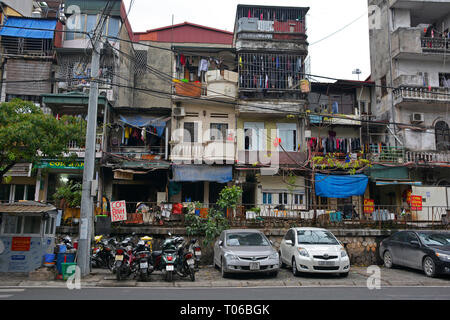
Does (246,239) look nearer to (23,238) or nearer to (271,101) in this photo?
(23,238)

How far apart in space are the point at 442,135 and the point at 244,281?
65.7 feet

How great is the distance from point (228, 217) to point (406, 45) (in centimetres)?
1727

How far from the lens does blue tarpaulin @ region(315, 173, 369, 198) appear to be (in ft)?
70.4

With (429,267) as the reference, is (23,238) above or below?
above

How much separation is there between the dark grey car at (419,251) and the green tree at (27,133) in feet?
42.6

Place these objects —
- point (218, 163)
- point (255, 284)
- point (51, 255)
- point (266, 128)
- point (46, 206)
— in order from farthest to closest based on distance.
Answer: point (266, 128), point (218, 163), point (46, 206), point (51, 255), point (255, 284)

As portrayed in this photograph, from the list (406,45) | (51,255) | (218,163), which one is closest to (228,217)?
(218,163)

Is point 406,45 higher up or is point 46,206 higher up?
point 406,45

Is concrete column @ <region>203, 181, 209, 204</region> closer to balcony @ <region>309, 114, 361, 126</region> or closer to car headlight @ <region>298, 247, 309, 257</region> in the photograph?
balcony @ <region>309, 114, 361, 126</region>

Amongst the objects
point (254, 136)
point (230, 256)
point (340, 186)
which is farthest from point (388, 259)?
point (254, 136)

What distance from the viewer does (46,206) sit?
12.7 meters

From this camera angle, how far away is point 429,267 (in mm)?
12328

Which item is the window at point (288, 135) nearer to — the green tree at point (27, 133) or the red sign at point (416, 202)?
the red sign at point (416, 202)

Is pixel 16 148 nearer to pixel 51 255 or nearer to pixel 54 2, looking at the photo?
pixel 51 255
